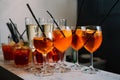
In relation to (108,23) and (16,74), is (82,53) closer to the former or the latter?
(108,23)

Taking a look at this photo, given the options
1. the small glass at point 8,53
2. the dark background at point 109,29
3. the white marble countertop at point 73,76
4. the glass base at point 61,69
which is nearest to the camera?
the white marble countertop at point 73,76

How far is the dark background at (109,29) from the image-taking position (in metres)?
2.40

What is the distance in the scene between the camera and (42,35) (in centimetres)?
87

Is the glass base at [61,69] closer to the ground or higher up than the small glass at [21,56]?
closer to the ground

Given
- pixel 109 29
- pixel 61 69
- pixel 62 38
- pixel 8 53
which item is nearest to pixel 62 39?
pixel 62 38

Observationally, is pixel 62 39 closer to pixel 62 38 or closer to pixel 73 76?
pixel 62 38

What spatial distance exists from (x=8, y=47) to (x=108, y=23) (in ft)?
5.40

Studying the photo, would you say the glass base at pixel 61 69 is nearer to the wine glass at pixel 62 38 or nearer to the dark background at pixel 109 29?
the wine glass at pixel 62 38

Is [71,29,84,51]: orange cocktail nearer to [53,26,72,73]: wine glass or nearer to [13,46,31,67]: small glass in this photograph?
[53,26,72,73]: wine glass

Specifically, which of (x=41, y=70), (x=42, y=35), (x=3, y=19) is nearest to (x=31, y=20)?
(x=42, y=35)

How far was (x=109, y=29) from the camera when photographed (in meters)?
→ 2.47

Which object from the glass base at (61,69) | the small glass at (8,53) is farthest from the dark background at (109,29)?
the glass base at (61,69)

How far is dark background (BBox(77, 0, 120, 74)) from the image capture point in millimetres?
2398

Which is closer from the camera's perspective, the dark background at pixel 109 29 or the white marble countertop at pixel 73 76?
the white marble countertop at pixel 73 76
